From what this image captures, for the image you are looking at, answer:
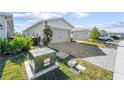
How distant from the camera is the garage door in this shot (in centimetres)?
915

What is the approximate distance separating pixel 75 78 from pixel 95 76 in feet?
2.26

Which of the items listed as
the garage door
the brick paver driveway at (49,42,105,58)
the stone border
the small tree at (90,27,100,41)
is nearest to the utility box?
the stone border

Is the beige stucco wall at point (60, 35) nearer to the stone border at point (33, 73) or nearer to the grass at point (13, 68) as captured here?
the grass at point (13, 68)

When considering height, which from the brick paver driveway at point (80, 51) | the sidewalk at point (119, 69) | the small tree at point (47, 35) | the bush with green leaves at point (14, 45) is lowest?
the sidewalk at point (119, 69)

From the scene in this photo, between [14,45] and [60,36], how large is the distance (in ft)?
13.6

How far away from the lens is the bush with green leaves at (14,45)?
6343 mm

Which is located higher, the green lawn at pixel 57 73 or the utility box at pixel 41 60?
the utility box at pixel 41 60

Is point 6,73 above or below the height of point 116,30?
below

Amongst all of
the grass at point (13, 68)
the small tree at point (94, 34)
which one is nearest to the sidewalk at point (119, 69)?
the small tree at point (94, 34)

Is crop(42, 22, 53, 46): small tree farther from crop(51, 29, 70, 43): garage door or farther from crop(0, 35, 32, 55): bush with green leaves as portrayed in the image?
crop(0, 35, 32, 55): bush with green leaves

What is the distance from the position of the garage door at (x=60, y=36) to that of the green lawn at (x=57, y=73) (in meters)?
3.58

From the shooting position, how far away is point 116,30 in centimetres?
683
